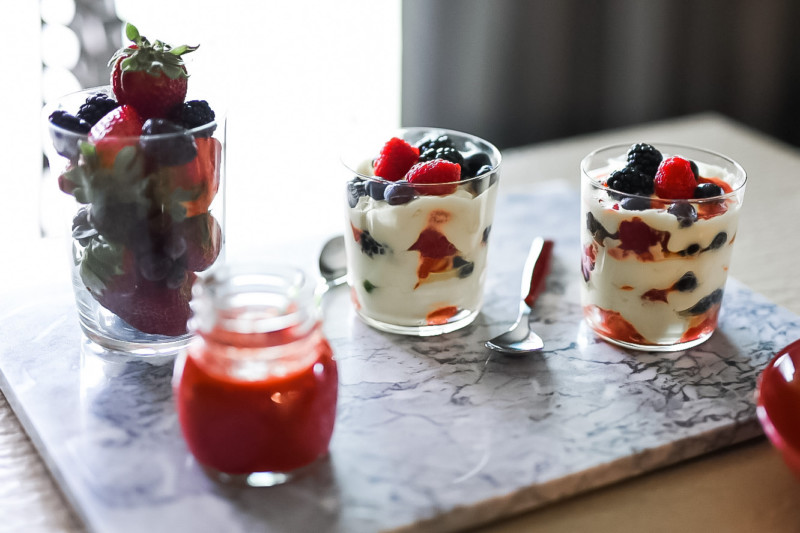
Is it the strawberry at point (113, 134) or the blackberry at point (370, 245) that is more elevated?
the strawberry at point (113, 134)

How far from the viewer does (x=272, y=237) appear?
1431 millimetres

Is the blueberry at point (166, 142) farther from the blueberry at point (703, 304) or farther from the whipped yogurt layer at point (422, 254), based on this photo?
the blueberry at point (703, 304)

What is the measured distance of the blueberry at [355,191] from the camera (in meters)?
1.02

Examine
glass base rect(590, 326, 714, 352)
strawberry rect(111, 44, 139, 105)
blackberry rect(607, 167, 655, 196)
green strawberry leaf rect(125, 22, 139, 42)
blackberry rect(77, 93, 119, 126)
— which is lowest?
glass base rect(590, 326, 714, 352)

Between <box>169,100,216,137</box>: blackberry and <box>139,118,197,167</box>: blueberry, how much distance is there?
2cm

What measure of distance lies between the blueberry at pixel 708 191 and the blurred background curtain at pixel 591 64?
149 cm

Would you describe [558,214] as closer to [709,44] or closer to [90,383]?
[90,383]

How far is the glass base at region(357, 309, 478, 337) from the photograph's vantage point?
3.55 feet

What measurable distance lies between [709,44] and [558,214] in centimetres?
169

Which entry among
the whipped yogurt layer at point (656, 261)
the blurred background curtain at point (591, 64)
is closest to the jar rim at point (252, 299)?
the whipped yogurt layer at point (656, 261)

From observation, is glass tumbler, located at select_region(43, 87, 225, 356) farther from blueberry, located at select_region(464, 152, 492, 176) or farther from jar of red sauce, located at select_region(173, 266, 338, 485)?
blueberry, located at select_region(464, 152, 492, 176)

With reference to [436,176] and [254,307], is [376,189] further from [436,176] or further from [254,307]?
[254,307]

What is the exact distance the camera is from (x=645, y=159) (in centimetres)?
102

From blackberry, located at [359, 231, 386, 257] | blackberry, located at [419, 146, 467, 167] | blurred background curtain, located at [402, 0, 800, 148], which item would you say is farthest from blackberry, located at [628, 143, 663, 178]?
blurred background curtain, located at [402, 0, 800, 148]
